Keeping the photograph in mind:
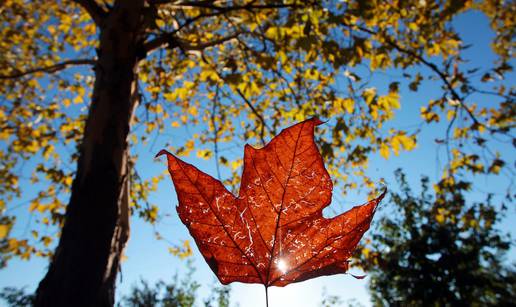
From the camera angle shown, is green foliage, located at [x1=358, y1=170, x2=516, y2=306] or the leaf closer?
the leaf

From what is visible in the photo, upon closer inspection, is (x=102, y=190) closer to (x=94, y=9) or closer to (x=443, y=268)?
(x=94, y=9)

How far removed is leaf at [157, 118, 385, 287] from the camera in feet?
1.84

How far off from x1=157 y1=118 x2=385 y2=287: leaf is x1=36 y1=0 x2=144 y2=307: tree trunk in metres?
1.86

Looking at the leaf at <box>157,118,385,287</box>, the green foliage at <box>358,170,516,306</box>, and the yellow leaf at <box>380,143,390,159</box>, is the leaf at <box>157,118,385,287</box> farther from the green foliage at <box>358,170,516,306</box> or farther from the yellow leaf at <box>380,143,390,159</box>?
the green foliage at <box>358,170,516,306</box>

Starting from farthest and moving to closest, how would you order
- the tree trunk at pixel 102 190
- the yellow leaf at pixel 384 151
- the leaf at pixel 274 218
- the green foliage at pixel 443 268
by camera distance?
the green foliage at pixel 443 268 → the yellow leaf at pixel 384 151 → the tree trunk at pixel 102 190 → the leaf at pixel 274 218

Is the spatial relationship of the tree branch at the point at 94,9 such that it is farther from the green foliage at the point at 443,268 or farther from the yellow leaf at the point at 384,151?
the green foliage at the point at 443,268

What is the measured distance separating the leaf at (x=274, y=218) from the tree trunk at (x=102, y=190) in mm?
1860

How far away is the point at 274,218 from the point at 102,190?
2.19m

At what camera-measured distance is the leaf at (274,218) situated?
560mm

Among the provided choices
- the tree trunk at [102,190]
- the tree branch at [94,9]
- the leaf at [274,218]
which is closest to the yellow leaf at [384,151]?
the tree trunk at [102,190]

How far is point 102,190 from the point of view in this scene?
245 centimetres

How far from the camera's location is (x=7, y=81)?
246 inches

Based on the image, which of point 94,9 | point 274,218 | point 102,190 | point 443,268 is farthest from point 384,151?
point 443,268

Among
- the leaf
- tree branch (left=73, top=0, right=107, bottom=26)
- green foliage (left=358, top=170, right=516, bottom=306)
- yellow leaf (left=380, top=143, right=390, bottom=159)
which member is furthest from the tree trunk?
green foliage (left=358, top=170, right=516, bottom=306)
